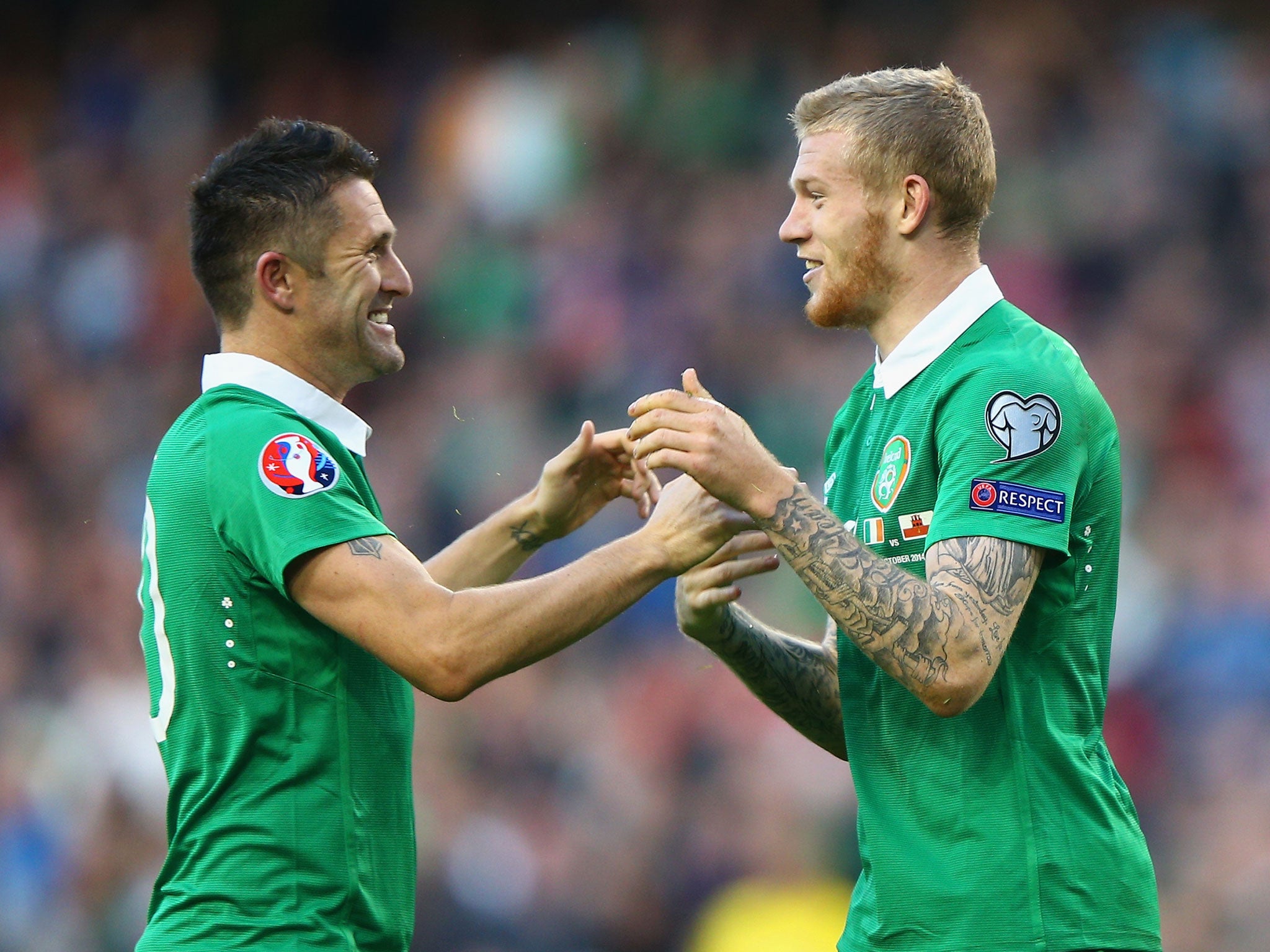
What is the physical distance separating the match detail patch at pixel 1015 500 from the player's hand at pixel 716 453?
1.14 feet

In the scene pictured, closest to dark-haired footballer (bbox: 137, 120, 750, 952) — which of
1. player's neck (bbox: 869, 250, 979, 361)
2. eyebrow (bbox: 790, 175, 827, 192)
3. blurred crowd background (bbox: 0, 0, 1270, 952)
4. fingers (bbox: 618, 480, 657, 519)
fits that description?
fingers (bbox: 618, 480, 657, 519)

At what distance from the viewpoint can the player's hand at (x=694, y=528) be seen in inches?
129

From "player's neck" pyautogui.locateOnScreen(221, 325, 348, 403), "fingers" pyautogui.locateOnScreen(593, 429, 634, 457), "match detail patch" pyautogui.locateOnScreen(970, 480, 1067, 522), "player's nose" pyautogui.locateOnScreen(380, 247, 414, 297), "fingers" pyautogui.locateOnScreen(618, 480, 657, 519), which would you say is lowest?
"match detail patch" pyautogui.locateOnScreen(970, 480, 1067, 522)

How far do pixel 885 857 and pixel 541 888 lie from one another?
14.2 ft

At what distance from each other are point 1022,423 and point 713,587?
875 mm

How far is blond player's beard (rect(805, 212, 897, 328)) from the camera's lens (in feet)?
11.0

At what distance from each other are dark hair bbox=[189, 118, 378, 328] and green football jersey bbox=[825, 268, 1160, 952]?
136 centimetres

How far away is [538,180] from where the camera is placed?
9.95 meters


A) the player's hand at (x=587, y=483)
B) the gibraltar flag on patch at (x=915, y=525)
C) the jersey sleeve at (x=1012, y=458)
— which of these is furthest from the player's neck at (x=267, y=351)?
the jersey sleeve at (x=1012, y=458)

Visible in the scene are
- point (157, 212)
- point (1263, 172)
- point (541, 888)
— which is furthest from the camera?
point (157, 212)

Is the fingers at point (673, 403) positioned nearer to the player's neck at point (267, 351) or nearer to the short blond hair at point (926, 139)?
the short blond hair at point (926, 139)

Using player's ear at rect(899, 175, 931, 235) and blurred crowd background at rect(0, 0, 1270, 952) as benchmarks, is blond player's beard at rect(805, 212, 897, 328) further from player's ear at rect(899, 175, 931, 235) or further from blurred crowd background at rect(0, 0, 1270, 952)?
blurred crowd background at rect(0, 0, 1270, 952)

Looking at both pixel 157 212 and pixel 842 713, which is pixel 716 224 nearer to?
pixel 157 212

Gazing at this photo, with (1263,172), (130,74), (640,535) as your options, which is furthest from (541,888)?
(130,74)
